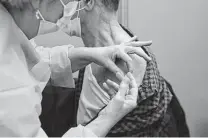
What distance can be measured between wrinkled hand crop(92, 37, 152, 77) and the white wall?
0.91m

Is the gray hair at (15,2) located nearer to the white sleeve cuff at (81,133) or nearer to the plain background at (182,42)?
the white sleeve cuff at (81,133)

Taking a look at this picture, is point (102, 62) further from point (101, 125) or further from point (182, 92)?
point (182, 92)

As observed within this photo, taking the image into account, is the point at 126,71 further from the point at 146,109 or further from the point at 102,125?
the point at 102,125

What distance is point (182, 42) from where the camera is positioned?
2.14 meters

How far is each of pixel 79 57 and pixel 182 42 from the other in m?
1.12

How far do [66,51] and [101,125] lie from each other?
48cm

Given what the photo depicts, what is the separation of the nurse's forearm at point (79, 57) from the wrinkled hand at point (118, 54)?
3 cm

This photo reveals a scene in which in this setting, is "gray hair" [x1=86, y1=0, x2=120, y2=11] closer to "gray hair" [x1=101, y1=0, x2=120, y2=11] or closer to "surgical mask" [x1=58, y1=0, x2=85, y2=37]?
"gray hair" [x1=101, y1=0, x2=120, y2=11]

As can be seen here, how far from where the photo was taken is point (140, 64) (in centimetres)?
114

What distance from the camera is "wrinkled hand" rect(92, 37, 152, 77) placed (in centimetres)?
109

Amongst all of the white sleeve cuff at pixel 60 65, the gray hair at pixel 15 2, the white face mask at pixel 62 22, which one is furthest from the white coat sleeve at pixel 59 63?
the gray hair at pixel 15 2

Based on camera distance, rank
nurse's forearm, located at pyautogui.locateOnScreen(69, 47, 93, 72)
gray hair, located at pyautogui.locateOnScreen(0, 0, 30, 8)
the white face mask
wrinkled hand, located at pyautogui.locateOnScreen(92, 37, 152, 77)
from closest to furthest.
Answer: gray hair, located at pyautogui.locateOnScreen(0, 0, 30, 8)
the white face mask
wrinkled hand, located at pyautogui.locateOnScreen(92, 37, 152, 77)
nurse's forearm, located at pyautogui.locateOnScreen(69, 47, 93, 72)

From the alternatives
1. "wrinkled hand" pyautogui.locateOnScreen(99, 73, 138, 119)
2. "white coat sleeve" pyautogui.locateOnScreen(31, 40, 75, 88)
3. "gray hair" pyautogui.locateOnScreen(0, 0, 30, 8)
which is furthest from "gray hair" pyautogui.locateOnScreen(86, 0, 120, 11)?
"gray hair" pyautogui.locateOnScreen(0, 0, 30, 8)

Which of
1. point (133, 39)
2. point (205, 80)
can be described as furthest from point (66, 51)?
point (205, 80)
